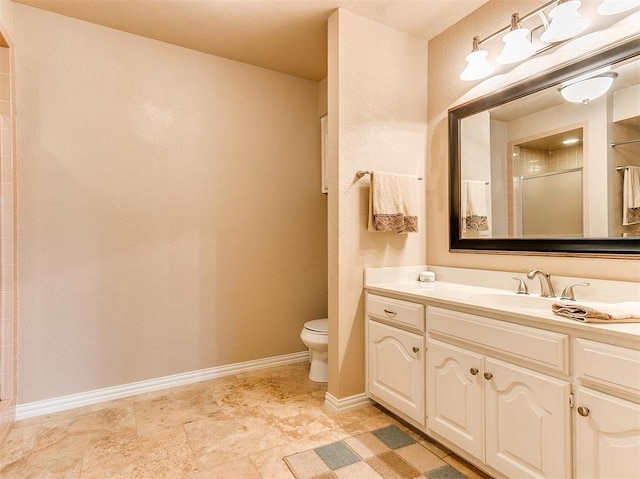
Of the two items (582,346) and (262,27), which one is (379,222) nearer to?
(582,346)

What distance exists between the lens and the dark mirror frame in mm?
1529

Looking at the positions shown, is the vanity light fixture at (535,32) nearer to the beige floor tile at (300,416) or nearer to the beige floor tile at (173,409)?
the beige floor tile at (300,416)

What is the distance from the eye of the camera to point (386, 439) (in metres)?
1.83

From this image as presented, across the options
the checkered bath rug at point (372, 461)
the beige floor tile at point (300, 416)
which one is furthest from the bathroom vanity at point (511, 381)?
the beige floor tile at point (300, 416)

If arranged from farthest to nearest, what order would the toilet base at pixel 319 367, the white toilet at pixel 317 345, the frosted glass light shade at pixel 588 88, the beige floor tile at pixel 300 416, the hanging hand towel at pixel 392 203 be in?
the toilet base at pixel 319 367 → the white toilet at pixel 317 345 → the hanging hand towel at pixel 392 203 → the beige floor tile at pixel 300 416 → the frosted glass light shade at pixel 588 88

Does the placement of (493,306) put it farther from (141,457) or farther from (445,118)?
(141,457)

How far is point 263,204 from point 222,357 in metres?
1.26

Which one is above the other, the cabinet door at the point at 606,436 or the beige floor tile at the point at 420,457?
the cabinet door at the point at 606,436

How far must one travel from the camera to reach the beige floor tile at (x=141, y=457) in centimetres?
159

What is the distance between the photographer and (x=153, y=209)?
2.47m

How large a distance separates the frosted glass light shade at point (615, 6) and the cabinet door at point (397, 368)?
1.70 metres

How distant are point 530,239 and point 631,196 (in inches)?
18.4

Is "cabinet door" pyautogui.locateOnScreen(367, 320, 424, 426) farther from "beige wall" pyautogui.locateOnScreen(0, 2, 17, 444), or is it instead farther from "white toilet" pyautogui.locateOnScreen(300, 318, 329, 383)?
"beige wall" pyautogui.locateOnScreen(0, 2, 17, 444)

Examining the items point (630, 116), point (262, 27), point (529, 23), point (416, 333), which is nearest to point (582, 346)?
point (416, 333)
